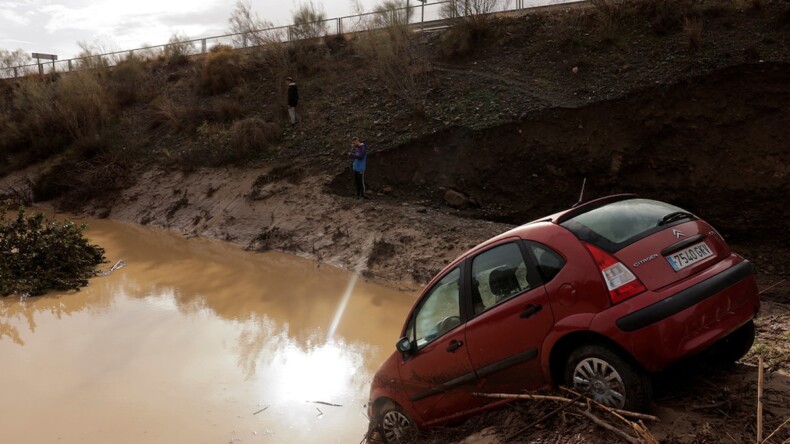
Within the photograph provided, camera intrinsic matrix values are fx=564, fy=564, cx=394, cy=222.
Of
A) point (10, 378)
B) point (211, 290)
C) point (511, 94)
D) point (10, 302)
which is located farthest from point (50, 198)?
point (511, 94)

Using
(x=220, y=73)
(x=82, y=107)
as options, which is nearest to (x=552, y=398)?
(x=220, y=73)

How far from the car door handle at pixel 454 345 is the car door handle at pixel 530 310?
60 cm

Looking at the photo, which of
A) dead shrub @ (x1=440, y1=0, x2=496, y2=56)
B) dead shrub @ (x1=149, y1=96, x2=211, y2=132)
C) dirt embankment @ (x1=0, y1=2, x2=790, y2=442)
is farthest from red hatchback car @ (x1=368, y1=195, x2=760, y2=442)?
dead shrub @ (x1=149, y1=96, x2=211, y2=132)

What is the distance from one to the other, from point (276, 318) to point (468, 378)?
642 cm

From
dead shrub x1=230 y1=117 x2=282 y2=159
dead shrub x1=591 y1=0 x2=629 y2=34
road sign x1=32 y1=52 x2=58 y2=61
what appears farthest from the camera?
road sign x1=32 y1=52 x2=58 y2=61

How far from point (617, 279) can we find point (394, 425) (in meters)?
2.49

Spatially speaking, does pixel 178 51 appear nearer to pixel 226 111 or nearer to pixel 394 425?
pixel 226 111

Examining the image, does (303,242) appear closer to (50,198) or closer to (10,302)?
(10,302)

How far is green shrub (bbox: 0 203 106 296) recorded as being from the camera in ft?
38.4

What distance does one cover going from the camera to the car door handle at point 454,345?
4.21 m

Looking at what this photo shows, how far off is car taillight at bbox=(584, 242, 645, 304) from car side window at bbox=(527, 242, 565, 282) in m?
0.25

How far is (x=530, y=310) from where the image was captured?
3.76 m

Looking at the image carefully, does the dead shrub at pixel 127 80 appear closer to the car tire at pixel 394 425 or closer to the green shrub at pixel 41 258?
the green shrub at pixel 41 258

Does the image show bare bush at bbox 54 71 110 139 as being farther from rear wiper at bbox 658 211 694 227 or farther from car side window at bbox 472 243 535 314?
rear wiper at bbox 658 211 694 227
